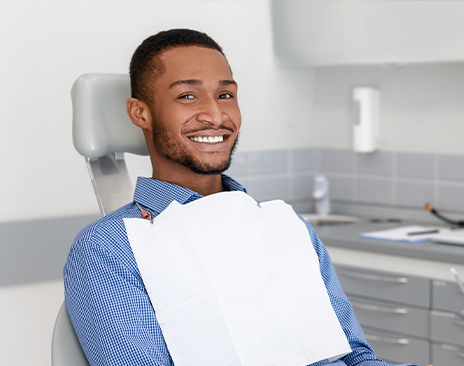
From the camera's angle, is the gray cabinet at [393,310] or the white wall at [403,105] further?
the white wall at [403,105]

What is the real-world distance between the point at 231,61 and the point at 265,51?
0.23 m

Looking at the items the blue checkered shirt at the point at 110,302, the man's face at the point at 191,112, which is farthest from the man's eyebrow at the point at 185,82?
the blue checkered shirt at the point at 110,302

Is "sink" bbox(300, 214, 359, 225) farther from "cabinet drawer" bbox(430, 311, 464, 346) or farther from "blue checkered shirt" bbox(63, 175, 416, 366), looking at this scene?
A: "blue checkered shirt" bbox(63, 175, 416, 366)

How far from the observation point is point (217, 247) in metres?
1.37

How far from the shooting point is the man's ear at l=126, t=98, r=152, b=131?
5.11 ft

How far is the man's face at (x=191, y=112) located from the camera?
1.50 m

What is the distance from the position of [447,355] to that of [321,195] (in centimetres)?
114

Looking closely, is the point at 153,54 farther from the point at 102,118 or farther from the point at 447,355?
the point at 447,355

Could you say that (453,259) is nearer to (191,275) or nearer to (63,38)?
(191,275)

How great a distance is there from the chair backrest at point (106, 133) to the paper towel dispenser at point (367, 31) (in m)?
1.41

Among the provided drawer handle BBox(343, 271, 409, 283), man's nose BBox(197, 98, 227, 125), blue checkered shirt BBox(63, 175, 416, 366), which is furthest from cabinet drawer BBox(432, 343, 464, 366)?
man's nose BBox(197, 98, 227, 125)

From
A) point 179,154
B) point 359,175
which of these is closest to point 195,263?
point 179,154

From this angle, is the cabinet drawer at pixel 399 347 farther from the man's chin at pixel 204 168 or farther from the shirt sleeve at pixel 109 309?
the shirt sleeve at pixel 109 309

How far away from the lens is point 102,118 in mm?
1626
